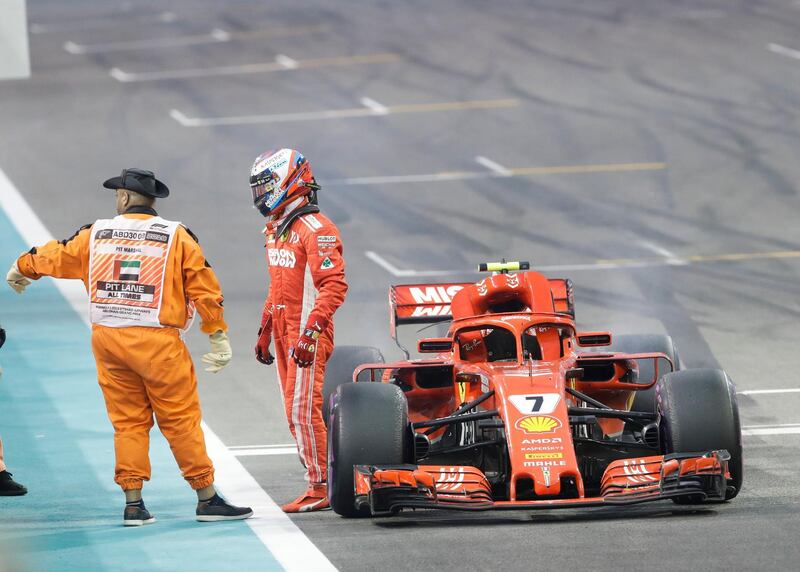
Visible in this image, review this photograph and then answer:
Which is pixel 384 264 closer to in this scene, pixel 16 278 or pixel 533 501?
pixel 16 278

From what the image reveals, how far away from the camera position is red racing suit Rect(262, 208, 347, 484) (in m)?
9.59

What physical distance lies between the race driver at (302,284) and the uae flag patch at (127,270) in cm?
106

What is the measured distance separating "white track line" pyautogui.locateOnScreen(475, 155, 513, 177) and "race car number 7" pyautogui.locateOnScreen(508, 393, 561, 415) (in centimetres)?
1397

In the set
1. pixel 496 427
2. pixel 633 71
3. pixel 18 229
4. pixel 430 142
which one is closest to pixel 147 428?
pixel 496 427

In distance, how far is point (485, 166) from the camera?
23250 mm

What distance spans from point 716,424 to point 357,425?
204 centimetres

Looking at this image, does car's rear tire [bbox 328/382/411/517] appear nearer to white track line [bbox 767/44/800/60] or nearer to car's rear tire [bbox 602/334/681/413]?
car's rear tire [bbox 602/334/681/413]

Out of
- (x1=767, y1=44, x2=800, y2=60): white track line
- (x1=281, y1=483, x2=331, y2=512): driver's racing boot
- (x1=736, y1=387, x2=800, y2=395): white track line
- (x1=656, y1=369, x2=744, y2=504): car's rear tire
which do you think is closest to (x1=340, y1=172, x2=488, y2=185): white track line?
(x1=767, y1=44, x2=800, y2=60): white track line

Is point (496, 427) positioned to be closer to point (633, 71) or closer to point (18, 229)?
point (18, 229)

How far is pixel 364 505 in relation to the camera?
880 centimetres

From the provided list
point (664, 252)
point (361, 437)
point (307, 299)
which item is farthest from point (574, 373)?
point (664, 252)

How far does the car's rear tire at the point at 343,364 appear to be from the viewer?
11.1 metres

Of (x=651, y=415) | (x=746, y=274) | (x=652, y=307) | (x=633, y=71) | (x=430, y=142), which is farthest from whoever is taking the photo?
(x=633, y=71)

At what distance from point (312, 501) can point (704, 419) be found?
2.40 metres
